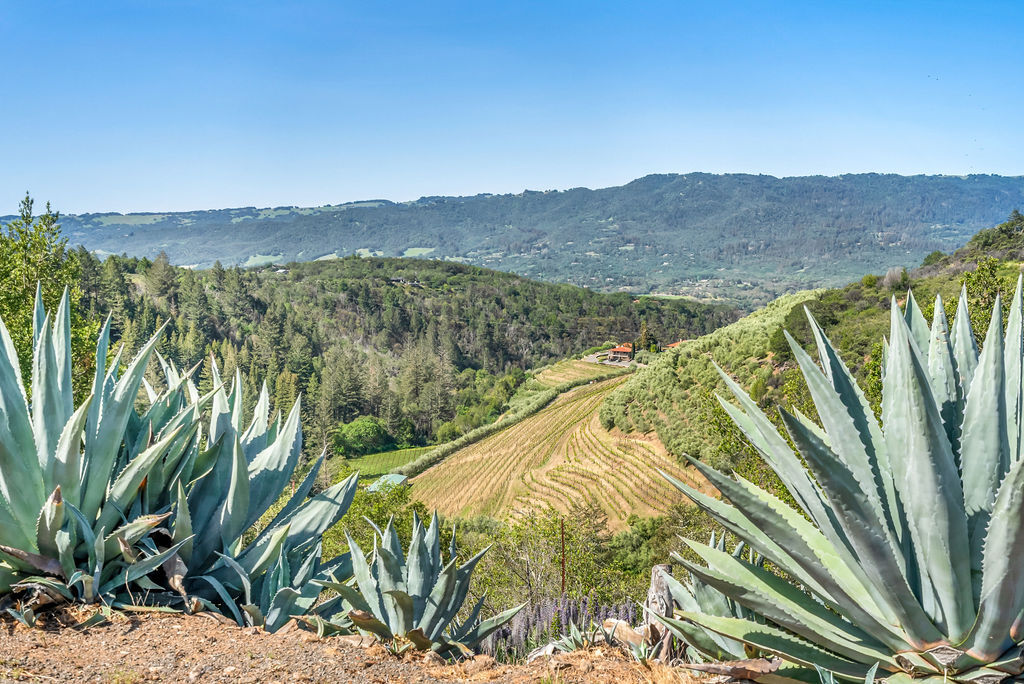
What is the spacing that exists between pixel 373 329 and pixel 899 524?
120 metres

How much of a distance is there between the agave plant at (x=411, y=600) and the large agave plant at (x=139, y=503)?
25cm

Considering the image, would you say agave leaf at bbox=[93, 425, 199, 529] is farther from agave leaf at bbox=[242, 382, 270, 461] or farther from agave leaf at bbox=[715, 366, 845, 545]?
agave leaf at bbox=[715, 366, 845, 545]

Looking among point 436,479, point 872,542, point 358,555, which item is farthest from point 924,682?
point 436,479

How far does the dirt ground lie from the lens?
2.14 m

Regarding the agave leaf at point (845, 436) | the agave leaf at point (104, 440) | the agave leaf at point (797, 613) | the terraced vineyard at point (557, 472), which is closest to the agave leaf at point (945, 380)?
the agave leaf at point (845, 436)

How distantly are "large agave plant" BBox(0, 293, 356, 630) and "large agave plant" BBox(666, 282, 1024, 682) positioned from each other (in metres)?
1.81

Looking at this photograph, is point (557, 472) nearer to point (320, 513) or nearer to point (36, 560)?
point (320, 513)

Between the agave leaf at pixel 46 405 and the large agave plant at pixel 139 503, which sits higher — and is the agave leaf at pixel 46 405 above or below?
above

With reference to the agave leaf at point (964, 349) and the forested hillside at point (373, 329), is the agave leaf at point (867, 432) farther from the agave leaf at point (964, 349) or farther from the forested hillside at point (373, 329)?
the forested hillside at point (373, 329)

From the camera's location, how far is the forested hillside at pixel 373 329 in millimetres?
83625

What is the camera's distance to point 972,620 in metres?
1.64

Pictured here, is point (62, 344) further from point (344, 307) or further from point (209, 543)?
point (344, 307)

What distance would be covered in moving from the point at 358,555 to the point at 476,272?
165520 millimetres

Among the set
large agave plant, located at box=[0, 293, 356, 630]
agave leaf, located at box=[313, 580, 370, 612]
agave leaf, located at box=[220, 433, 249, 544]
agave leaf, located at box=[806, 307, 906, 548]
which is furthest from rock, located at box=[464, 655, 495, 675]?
agave leaf, located at box=[806, 307, 906, 548]
